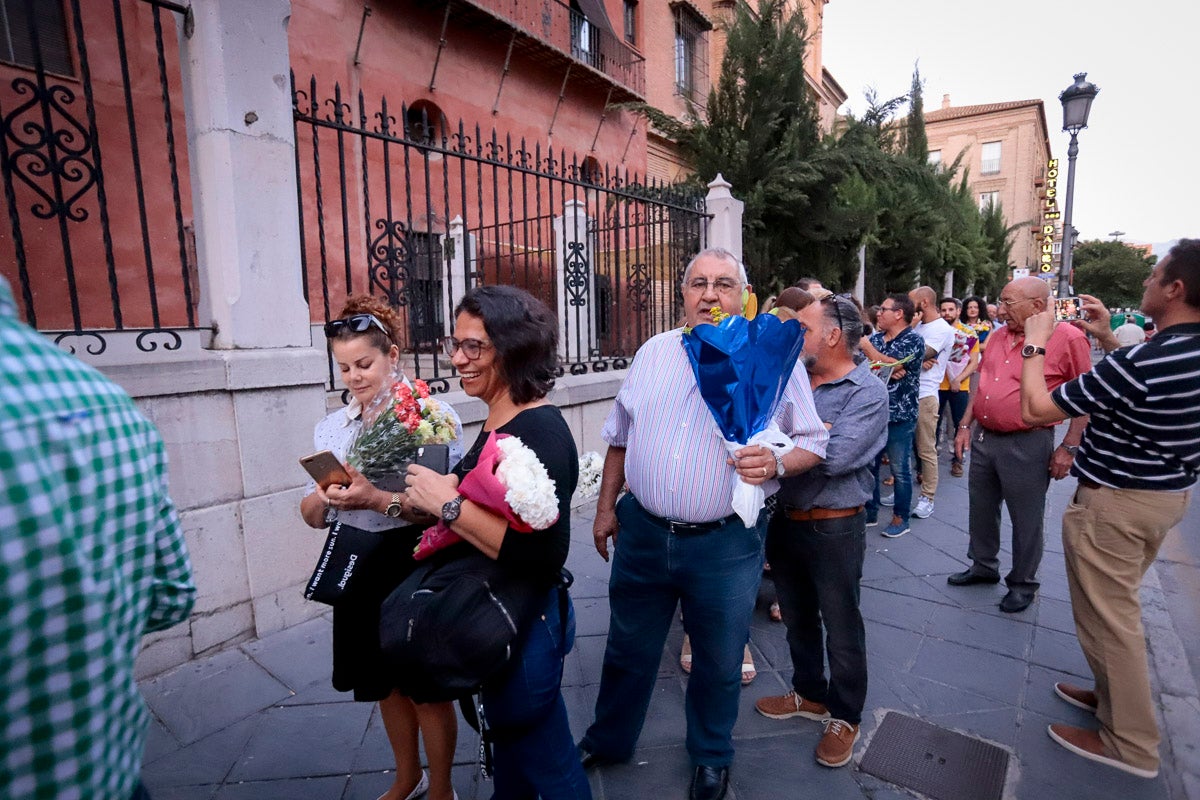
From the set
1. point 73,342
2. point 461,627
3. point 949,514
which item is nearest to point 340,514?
point 461,627

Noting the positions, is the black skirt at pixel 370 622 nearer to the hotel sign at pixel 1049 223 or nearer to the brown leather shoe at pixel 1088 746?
the brown leather shoe at pixel 1088 746

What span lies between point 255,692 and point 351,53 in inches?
407

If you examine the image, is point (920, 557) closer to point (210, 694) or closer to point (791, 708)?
point (791, 708)

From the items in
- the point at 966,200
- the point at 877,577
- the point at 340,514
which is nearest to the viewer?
the point at 340,514

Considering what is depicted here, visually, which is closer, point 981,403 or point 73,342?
point 73,342

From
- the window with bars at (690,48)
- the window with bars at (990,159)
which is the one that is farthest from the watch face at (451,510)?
the window with bars at (990,159)

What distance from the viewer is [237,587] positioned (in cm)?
333

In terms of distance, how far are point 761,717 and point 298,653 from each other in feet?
8.17

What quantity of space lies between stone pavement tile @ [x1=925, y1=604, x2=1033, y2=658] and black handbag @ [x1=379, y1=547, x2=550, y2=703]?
3.07m

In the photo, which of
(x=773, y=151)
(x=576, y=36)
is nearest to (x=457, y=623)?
(x=773, y=151)

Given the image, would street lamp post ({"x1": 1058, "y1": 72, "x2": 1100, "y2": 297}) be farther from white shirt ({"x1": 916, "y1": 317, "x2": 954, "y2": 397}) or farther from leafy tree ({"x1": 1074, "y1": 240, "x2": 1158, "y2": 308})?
leafy tree ({"x1": 1074, "y1": 240, "x2": 1158, "y2": 308})

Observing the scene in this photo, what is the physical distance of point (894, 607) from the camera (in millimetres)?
3945

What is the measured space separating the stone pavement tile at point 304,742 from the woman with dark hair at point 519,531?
1.13 metres

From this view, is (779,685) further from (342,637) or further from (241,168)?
(241,168)
